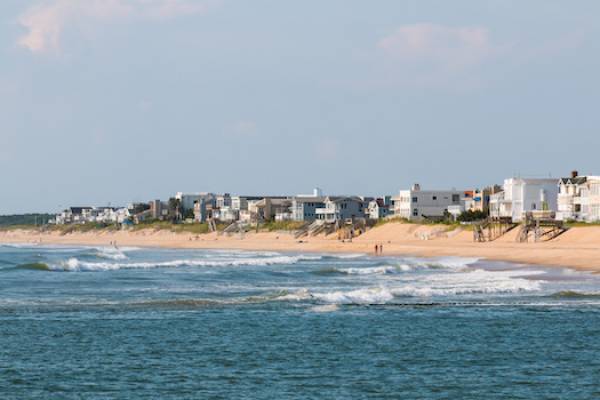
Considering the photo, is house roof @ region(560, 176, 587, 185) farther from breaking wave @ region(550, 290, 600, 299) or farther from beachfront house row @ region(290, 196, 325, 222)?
breaking wave @ region(550, 290, 600, 299)

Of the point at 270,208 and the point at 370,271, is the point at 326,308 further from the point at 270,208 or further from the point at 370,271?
the point at 270,208

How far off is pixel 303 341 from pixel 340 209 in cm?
13550

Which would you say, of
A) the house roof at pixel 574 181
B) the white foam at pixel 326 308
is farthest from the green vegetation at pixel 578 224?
the white foam at pixel 326 308

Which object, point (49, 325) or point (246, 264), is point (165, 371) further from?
point (246, 264)

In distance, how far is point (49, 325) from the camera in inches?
1198

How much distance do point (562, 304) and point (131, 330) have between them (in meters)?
15.4

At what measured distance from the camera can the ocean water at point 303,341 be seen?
20469 mm

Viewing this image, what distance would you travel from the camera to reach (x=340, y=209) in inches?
6378

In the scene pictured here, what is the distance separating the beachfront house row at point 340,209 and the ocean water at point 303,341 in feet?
370

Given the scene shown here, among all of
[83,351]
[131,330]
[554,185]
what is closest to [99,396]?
[83,351]

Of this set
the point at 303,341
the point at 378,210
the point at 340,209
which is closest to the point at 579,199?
the point at 378,210

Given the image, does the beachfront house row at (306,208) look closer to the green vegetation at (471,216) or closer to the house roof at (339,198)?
the house roof at (339,198)

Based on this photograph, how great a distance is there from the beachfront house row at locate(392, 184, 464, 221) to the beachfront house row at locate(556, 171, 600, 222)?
31.2 m

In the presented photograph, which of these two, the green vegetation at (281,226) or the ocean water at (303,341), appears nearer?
the ocean water at (303,341)
